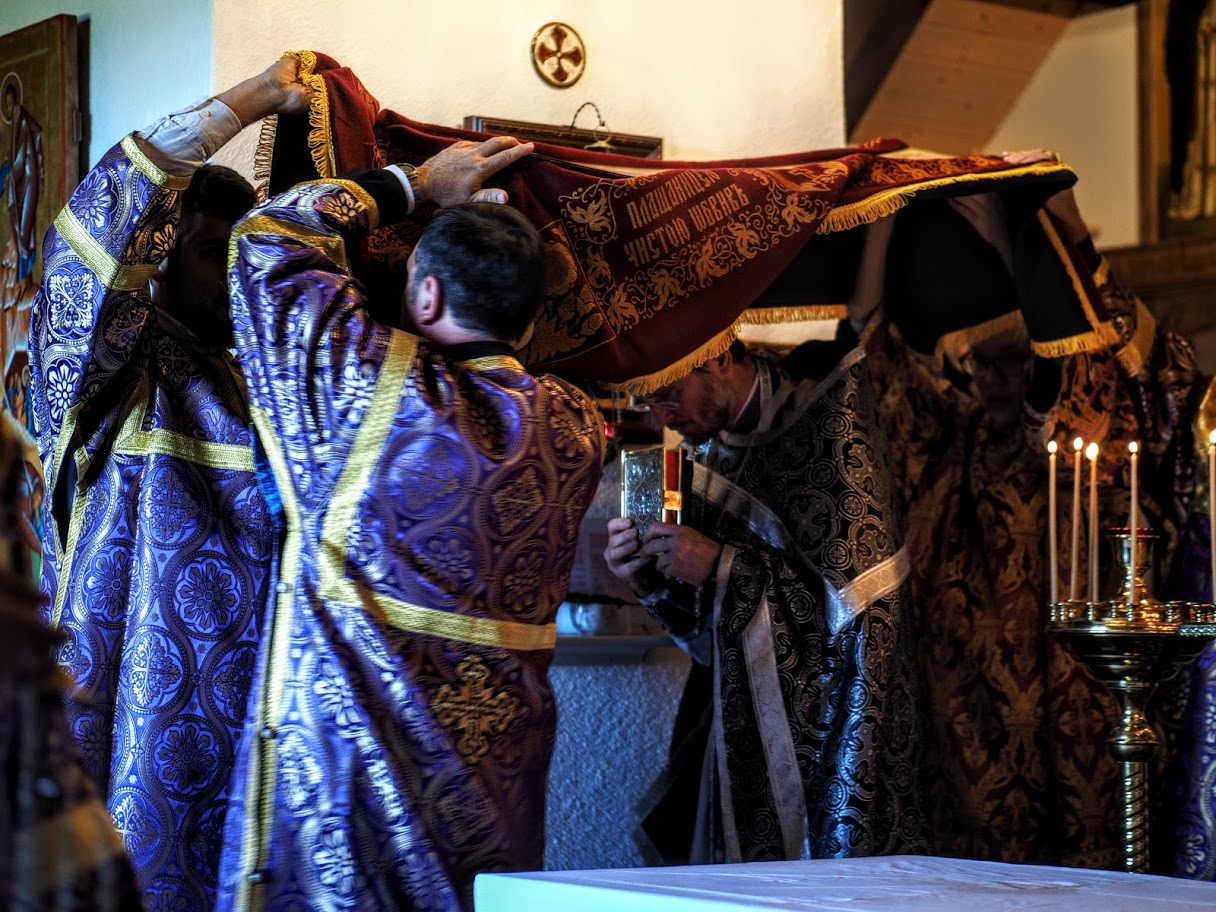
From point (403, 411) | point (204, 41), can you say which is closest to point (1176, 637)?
point (403, 411)

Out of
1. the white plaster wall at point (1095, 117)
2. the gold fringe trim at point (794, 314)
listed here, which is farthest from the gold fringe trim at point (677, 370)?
the white plaster wall at point (1095, 117)

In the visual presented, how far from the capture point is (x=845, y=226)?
10.7ft

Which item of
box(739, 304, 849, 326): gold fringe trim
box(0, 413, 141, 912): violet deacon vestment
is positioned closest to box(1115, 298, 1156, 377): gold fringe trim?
box(739, 304, 849, 326): gold fringe trim

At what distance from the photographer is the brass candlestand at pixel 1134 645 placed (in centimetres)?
276

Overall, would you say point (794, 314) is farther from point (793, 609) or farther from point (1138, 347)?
point (1138, 347)

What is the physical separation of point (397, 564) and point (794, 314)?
153cm

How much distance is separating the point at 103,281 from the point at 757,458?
1.50m

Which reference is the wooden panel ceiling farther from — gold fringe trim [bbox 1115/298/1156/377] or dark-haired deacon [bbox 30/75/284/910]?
dark-haired deacon [bbox 30/75/284/910]

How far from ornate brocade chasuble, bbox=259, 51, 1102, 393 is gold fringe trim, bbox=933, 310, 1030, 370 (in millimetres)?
459

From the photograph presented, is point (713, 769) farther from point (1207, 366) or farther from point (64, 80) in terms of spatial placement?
point (1207, 366)

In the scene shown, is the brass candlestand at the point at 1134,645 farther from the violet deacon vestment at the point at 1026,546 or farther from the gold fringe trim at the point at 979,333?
the gold fringe trim at the point at 979,333

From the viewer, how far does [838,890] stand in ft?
6.89

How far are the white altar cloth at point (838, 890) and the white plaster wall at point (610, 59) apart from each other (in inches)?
74.2

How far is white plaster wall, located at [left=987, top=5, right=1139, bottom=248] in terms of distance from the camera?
9.30 meters
